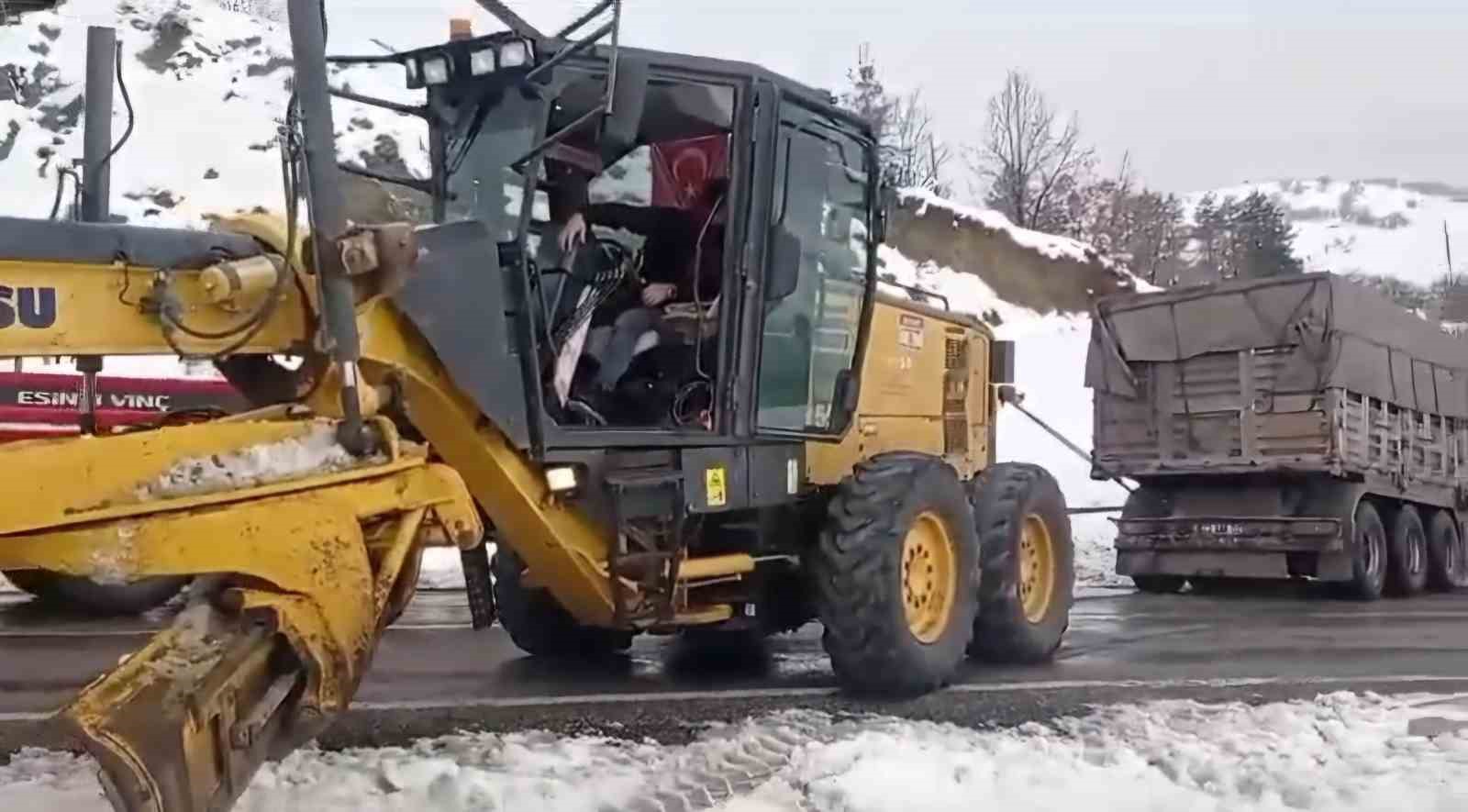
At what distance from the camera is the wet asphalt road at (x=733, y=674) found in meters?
6.99

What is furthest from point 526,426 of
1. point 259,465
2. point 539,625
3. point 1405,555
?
point 1405,555

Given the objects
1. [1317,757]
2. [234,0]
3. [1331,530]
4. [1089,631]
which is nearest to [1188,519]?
[1331,530]

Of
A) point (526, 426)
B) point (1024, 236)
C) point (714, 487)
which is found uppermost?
point (1024, 236)

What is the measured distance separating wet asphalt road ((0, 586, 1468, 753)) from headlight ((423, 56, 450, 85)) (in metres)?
2.67

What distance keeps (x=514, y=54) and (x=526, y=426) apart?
1508 millimetres

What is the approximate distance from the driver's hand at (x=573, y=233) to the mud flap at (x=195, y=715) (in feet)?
9.82

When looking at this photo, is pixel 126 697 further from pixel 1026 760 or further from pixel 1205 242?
pixel 1205 242

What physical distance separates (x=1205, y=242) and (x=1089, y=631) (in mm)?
60295

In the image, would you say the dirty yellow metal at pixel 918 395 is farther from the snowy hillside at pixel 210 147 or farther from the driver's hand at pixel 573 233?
the snowy hillside at pixel 210 147

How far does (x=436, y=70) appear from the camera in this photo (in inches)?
256

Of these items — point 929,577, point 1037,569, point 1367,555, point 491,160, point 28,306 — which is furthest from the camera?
point 1367,555

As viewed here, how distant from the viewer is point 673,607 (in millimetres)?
6742

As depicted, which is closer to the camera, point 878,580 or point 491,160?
point 491,160

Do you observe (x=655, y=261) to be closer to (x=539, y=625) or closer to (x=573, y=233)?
(x=573, y=233)
